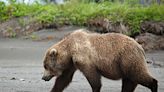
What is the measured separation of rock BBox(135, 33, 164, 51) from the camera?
51.2 feet

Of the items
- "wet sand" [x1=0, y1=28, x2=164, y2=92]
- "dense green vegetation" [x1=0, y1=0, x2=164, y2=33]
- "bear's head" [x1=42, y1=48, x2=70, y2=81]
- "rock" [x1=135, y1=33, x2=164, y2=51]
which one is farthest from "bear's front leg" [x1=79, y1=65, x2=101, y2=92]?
"dense green vegetation" [x1=0, y1=0, x2=164, y2=33]

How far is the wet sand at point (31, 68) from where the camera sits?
1102 cm

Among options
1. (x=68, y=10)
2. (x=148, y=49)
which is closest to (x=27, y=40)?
(x=68, y=10)

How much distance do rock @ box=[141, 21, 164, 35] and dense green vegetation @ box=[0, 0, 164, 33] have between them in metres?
0.15

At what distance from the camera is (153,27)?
1630 centimetres

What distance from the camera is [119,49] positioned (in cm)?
909

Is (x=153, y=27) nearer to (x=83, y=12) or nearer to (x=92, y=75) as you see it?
(x=83, y=12)

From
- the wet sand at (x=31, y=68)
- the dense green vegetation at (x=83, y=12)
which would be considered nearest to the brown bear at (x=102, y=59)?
the wet sand at (x=31, y=68)

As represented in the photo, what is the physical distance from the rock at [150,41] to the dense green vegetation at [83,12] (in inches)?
16.9

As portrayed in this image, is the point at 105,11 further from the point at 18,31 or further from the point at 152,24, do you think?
the point at 18,31

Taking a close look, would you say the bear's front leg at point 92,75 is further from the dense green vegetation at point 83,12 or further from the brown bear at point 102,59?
the dense green vegetation at point 83,12

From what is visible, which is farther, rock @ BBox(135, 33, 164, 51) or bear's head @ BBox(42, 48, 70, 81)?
rock @ BBox(135, 33, 164, 51)

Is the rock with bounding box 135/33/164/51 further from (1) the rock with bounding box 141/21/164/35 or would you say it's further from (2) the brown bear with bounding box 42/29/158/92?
(2) the brown bear with bounding box 42/29/158/92

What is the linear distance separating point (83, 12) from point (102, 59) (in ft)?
26.9
